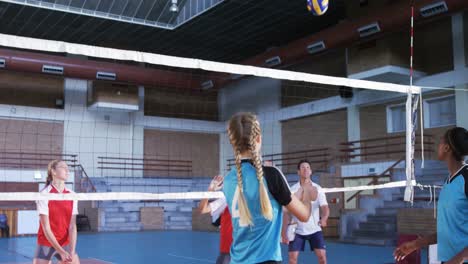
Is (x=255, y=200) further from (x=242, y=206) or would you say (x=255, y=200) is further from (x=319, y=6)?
(x=319, y=6)

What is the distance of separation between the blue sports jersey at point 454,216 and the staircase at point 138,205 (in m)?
17.6

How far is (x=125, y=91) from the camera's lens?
69.6 feet

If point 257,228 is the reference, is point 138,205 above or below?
below

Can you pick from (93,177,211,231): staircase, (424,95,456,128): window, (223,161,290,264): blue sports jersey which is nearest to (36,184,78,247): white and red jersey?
→ (223,161,290,264): blue sports jersey

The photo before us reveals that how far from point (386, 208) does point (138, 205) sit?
10325 mm

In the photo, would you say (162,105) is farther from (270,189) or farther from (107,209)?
(270,189)

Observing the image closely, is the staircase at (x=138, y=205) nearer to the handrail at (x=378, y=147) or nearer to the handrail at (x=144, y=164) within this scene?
the handrail at (x=144, y=164)

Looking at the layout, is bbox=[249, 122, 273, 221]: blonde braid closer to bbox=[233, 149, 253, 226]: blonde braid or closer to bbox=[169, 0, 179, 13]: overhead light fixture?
bbox=[233, 149, 253, 226]: blonde braid

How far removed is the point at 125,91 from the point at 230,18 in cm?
593

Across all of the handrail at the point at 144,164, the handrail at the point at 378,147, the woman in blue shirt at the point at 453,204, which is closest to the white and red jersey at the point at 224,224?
the woman in blue shirt at the point at 453,204

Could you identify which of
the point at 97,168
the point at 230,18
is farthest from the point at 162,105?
the point at 230,18

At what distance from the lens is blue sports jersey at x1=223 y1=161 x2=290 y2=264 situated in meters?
2.21

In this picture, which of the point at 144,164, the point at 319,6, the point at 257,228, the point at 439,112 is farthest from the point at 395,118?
the point at 257,228

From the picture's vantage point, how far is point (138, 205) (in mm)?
20578
